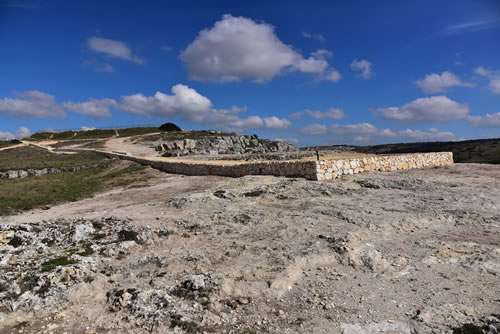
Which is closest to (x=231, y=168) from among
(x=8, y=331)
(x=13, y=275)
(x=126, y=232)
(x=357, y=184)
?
(x=357, y=184)

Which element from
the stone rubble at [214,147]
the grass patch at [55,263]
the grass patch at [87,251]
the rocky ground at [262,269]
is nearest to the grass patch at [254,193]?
the rocky ground at [262,269]

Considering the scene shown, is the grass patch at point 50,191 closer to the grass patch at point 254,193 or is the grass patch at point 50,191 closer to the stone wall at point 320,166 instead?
the stone wall at point 320,166

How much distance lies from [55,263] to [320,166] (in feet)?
38.9

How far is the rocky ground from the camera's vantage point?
489 cm

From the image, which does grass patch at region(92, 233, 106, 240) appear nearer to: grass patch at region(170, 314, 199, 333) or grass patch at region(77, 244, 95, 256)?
grass patch at region(77, 244, 95, 256)

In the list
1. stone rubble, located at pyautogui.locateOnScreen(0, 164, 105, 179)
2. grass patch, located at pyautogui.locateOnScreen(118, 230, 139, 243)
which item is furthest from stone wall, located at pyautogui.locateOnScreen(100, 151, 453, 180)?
stone rubble, located at pyautogui.locateOnScreen(0, 164, 105, 179)

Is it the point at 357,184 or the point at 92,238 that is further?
the point at 357,184

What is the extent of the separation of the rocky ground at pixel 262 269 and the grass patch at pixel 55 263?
52mm

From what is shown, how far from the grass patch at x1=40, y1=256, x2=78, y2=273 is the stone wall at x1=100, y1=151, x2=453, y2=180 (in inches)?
443

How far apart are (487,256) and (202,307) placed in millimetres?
6062

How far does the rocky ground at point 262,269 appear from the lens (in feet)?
16.0

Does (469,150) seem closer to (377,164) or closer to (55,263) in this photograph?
(377,164)

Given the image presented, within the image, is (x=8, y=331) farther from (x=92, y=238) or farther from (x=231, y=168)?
(x=231, y=168)

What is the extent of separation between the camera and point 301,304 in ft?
17.3
